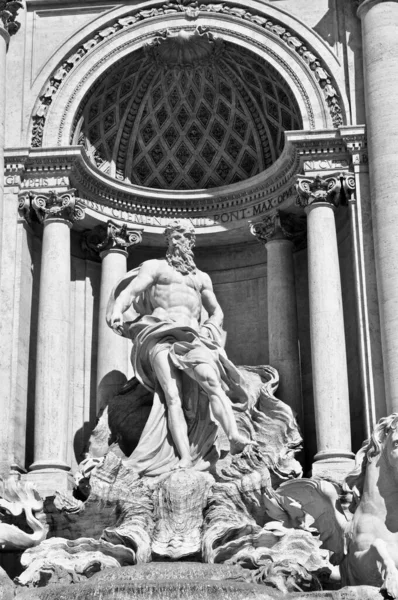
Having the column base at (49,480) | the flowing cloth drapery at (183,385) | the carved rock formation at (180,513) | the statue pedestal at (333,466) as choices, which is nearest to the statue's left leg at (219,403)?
the flowing cloth drapery at (183,385)

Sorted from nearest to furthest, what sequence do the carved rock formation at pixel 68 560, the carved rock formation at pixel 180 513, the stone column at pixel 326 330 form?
the carved rock formation at pixel 68 560 → the carved rock formation at pixel 180 513 → the stone column at pixel 326 330

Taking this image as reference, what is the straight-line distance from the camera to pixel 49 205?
862 inches

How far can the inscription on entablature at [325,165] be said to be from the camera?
21500mm

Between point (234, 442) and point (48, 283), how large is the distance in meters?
4.81

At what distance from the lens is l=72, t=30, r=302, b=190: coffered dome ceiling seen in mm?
23141

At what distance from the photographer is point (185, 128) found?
79.6ft

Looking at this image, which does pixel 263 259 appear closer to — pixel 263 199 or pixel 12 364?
pixel 263 199

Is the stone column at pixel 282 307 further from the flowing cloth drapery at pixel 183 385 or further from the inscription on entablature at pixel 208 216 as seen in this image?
the flowing cloth drapery at pixel 183 385

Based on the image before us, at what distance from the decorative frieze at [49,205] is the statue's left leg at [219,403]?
13.9 ft

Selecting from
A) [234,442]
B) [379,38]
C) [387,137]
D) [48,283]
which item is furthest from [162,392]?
[379,38]

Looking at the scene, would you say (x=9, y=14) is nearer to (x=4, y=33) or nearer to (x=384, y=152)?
(x=4, y=33)

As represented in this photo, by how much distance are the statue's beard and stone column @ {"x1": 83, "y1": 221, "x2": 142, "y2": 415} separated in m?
2.04

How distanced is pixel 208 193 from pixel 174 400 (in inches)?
220

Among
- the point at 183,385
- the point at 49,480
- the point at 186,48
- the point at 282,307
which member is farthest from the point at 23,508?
the point at 186,48
